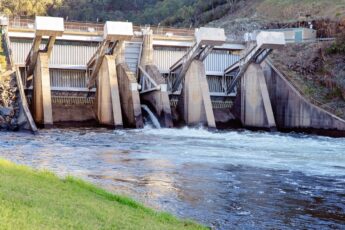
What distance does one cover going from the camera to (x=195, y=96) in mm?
33219

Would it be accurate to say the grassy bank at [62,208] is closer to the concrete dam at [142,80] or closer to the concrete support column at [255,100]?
the concrete dam at [142,80]

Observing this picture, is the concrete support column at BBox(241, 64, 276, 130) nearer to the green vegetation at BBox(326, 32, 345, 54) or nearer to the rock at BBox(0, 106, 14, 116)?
the green vegetation at BBox(326, 32, 345, 54)

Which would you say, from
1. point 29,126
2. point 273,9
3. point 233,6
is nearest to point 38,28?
point 29,126

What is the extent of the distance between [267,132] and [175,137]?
713 cm

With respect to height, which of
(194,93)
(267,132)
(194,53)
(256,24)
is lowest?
(267,132)

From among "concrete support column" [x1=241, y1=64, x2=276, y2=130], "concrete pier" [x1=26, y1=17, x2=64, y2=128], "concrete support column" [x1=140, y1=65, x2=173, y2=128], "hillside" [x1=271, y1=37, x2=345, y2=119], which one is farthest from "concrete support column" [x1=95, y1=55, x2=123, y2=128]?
"hillside" [x1=271, y1=37, x2=345, y2=119]

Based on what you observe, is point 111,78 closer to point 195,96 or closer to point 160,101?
point 160,101

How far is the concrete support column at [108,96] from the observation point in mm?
30797

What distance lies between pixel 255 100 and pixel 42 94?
1238 cm

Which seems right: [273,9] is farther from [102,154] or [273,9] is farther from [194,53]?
[102,154]

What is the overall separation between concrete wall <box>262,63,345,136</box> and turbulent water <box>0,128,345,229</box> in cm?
152

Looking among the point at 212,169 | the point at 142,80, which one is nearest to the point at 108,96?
the point at 142,80

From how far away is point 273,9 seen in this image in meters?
65.4

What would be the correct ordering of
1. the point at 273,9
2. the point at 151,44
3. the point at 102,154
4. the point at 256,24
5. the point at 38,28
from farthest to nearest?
the point at 273,9, the point at 256,24, the point at 151,44, the point at 38,28, the point at 102,154
